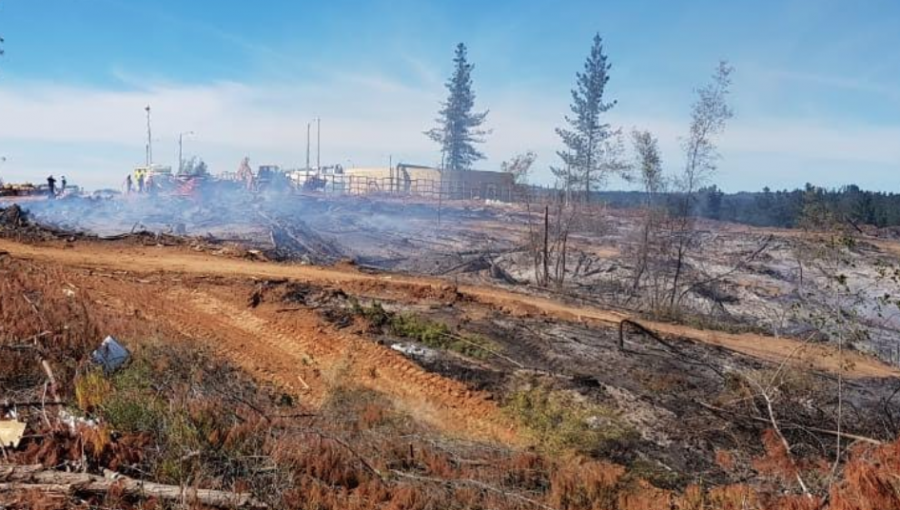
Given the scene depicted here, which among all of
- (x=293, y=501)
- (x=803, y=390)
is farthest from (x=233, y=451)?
(x=803, y=390)

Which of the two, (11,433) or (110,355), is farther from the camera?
(110,355)

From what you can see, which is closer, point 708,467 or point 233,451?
point 233,451

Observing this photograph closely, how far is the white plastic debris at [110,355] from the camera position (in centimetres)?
816

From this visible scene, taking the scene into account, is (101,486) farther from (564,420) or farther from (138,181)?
(138,181)

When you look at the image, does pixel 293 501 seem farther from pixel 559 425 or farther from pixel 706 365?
pixel 706 365

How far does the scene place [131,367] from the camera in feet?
27.2

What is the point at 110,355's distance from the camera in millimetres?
8438

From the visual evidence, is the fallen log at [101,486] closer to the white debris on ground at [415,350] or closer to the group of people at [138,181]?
the white debris on ground at [415,350]

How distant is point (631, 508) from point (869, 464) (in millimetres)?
2028

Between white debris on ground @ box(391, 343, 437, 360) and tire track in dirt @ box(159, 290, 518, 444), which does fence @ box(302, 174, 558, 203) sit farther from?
white debris on ground @ box(391, 343, 437, 360)

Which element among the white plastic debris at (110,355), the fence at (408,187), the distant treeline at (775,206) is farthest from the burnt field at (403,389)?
the fence at (408,187)

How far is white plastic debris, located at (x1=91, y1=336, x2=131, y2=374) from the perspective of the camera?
8.16m

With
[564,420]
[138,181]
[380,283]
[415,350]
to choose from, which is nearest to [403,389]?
[415,350]

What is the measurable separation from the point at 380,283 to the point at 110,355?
7.90 metres
